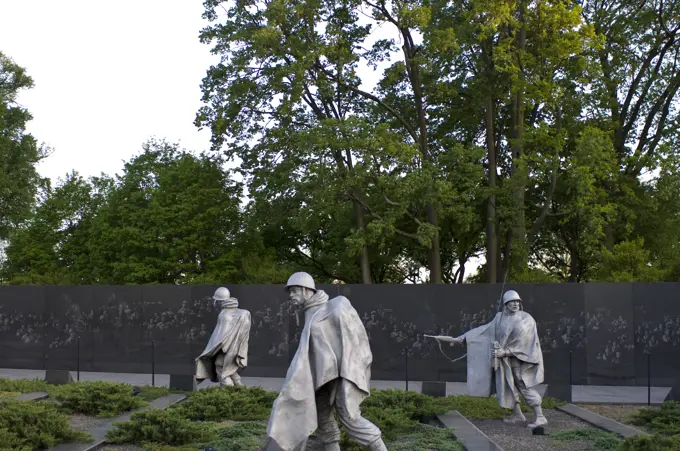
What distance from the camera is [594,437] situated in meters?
12.3

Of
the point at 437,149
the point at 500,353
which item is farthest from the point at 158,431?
the point at 437,149

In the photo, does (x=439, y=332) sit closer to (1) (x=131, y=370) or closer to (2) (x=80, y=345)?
(1) (x=131, y=370)

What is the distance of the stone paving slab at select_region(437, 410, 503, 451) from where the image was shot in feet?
37.1

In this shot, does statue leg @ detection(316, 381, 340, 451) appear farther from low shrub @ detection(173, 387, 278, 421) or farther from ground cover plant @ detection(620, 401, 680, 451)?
low shrub @ detection(173, 387, 278, 421)

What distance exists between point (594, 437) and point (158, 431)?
5964 mm

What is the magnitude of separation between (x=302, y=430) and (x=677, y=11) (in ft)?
89.5

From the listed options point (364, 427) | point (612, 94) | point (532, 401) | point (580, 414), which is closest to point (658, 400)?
point (580, 414)

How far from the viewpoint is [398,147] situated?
2667cm

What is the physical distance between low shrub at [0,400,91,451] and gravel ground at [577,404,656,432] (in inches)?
333

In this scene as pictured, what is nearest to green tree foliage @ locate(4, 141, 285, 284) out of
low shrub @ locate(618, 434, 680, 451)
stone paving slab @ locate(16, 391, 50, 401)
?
stone paving slab @ locate(16, 391, 50, 401)

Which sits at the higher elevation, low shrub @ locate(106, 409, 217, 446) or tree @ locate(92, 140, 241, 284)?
tree @ locate(92, 140, 241, 284)

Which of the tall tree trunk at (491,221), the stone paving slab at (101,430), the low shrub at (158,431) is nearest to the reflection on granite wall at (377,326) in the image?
the stone paving slab at (101,430)

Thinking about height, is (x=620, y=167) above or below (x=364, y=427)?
above

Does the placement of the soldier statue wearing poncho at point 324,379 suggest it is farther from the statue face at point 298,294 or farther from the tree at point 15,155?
the tree at point 15,155
